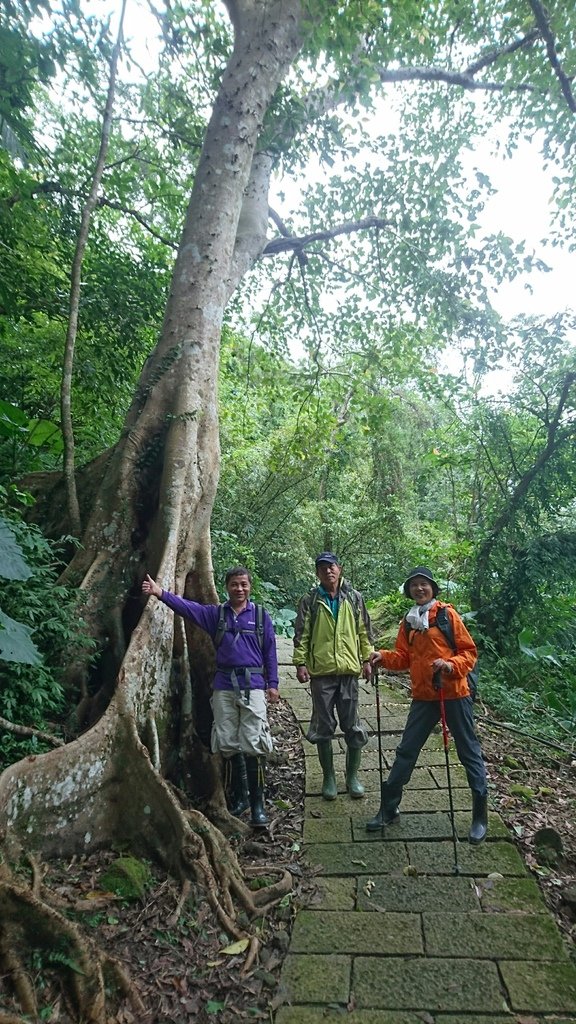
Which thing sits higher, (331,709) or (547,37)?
(547,37)

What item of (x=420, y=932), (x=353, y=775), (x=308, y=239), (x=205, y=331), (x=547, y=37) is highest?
(x=547, y=37)

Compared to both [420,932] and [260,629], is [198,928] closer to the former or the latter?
[420,932]

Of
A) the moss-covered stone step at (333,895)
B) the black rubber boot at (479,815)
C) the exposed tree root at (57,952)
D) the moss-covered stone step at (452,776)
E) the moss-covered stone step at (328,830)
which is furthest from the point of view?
the moss-covered stone step at (452,776)

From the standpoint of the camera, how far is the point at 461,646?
3.86 metres

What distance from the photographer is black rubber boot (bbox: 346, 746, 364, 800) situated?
4307 mm

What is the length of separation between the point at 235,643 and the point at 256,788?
99 cm

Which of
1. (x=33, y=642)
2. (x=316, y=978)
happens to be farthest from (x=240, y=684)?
(x=316, y=978)

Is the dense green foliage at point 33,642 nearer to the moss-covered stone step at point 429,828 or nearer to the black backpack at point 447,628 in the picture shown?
the moss-covered stone step at point 429,828

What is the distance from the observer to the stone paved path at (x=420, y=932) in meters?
2.44

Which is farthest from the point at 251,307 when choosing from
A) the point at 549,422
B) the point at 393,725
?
the point at 393,725

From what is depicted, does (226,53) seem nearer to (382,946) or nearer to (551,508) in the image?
(551,508)

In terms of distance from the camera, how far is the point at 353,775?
4.38 m

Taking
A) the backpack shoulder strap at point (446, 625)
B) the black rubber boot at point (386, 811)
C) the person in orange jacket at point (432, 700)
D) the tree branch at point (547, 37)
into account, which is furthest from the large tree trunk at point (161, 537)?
the tree branch at point (547, 37)

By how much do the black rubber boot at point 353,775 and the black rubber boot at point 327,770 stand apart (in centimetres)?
11
